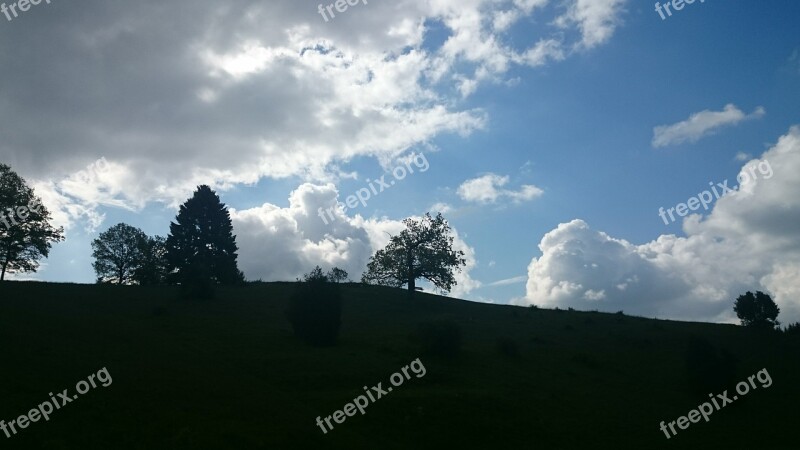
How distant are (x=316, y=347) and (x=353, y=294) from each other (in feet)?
116

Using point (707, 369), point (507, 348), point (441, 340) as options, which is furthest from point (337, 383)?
point (707, 369)

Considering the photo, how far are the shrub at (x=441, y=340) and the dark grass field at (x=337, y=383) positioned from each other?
1.42 meters

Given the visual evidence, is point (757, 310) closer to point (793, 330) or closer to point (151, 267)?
point (793, 330)

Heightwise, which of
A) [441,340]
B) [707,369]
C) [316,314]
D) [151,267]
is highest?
[151,267]

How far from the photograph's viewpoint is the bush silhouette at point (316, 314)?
53.2m

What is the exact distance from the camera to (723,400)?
47.9 metres


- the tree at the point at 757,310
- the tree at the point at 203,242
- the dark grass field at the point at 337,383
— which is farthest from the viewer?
the tree at the point at 203,242

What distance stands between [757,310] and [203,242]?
7850 cm

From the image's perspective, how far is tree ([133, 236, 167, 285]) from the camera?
91106 mm

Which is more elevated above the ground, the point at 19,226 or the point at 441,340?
the point at 19,226

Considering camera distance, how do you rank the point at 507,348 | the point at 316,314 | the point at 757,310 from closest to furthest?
the point at 316,314 → the point at 507,348 → the point at 757,310

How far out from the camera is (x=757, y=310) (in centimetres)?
7369

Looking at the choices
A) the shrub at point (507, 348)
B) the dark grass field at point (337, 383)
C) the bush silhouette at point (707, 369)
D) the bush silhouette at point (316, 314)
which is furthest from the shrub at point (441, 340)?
the bush silhouette at point (707, 369)

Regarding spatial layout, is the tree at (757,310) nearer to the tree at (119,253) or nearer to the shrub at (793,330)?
the shrub at (793,330)
